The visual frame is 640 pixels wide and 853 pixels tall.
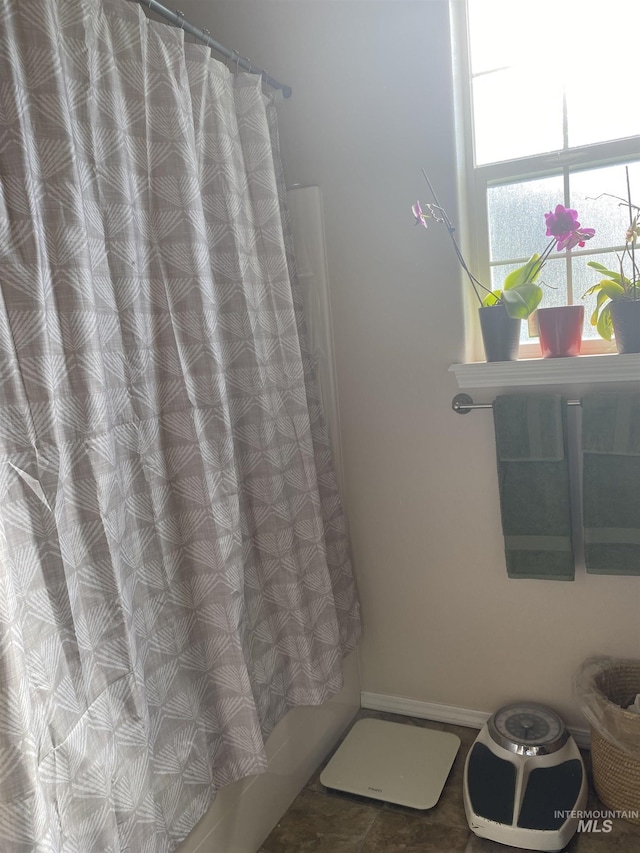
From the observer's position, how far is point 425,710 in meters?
2.15

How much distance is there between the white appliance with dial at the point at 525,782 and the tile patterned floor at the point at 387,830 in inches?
2.4

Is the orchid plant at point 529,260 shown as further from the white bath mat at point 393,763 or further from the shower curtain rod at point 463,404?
the white bath mat at point 393,763

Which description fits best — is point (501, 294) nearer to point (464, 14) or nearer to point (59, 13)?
point (464, 14)

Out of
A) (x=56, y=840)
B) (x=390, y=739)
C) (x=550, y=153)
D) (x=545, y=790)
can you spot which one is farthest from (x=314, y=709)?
(x=550, y=153)

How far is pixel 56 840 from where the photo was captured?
1.00m

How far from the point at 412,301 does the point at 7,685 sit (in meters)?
1.46

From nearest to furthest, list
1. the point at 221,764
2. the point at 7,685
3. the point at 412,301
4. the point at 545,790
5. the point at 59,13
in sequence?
the point at 7,685, the point at 59,13, the point at 221,764, the point at 545,790, the point at 412,301

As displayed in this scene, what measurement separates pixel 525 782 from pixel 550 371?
1090 mm

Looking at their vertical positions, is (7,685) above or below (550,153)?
below

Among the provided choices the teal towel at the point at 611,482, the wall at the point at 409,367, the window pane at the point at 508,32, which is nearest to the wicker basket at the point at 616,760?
the wall at the point at 409,367

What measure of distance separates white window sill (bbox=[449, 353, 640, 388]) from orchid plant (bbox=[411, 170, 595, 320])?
0.14m

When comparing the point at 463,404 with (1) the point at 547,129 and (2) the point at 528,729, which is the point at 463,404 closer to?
(1) the point at 547,129

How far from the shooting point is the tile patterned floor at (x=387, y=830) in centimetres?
162

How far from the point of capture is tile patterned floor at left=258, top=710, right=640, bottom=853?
162 centimetres
